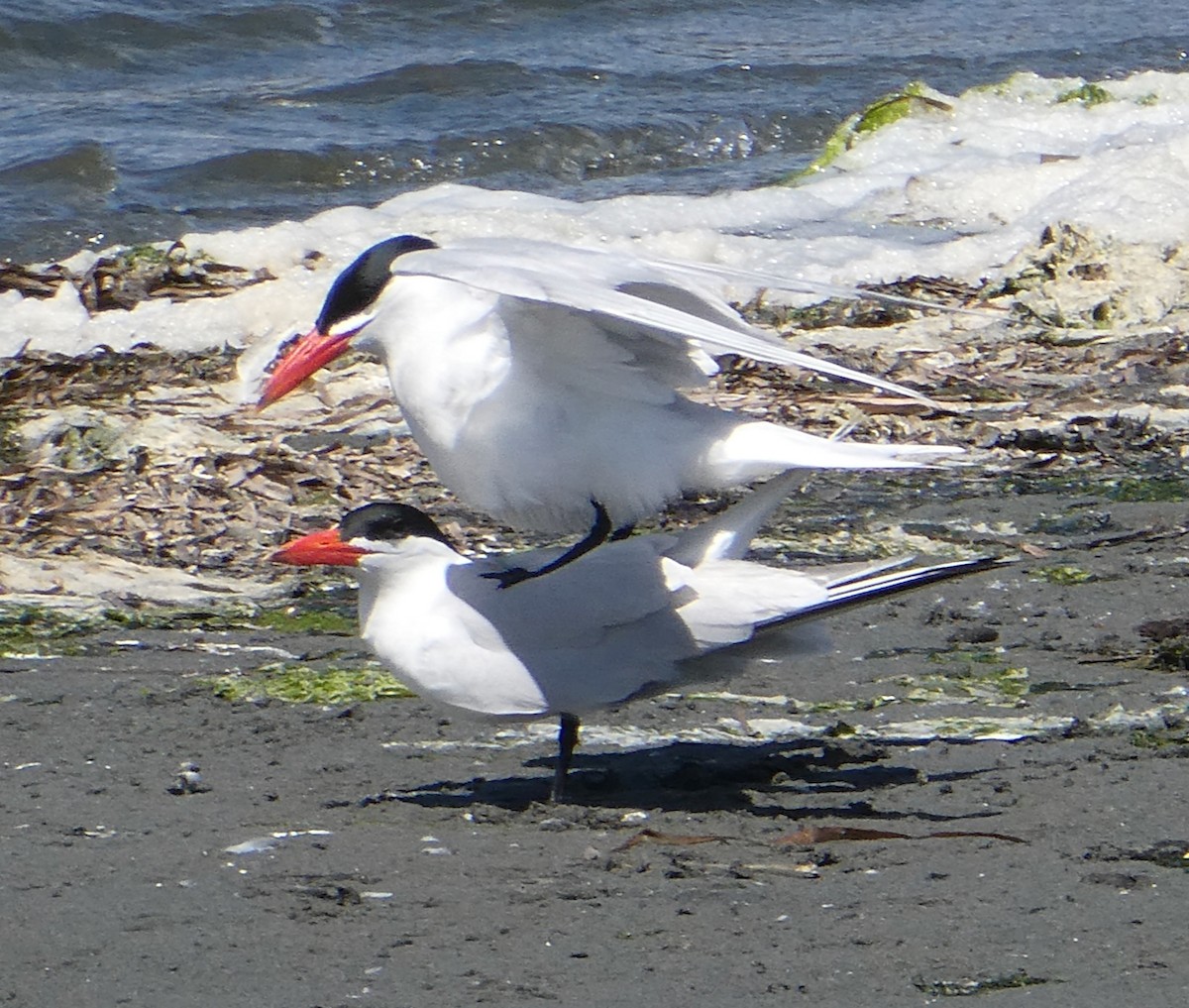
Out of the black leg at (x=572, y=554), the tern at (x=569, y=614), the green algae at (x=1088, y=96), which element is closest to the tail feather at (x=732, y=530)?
the tern at (x=569, y=614)

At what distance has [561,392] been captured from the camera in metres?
3.85

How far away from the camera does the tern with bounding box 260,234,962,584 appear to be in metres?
3.77

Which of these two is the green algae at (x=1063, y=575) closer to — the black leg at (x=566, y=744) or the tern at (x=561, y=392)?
the tern at (x=561, y=392)

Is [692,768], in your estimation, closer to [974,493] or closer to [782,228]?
[974,493]

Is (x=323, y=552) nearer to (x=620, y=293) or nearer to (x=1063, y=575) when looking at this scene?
(x=620, y=293)

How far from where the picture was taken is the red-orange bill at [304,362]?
4051 mm

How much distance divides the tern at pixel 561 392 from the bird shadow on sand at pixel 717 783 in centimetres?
45

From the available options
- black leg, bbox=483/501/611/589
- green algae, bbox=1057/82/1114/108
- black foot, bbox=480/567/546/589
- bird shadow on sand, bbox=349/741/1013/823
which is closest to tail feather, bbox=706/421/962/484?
black leg, bbox=483/501/611/589

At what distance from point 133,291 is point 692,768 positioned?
16.1 ft

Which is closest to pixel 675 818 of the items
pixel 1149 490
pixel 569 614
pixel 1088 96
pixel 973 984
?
pixel 569 614

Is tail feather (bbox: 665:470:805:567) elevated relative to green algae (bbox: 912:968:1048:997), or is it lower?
elevated

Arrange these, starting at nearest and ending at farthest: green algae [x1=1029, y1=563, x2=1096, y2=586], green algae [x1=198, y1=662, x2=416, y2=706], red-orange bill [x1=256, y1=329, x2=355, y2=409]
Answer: red-orange bill [x1=256, y1=329, x2=355, y2=409], green algae [x1=198, y1=662, x2=416, y2=706], green algae [x1=1029, y1=563, x2=1096, y2=586]

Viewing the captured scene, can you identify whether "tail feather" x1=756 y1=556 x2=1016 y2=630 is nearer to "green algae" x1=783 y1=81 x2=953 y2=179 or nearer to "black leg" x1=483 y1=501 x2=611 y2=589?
"black leg" x1=483 y1=501 x2=611 y2=589

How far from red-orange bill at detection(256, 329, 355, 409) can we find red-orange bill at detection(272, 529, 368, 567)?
391 millimetres
